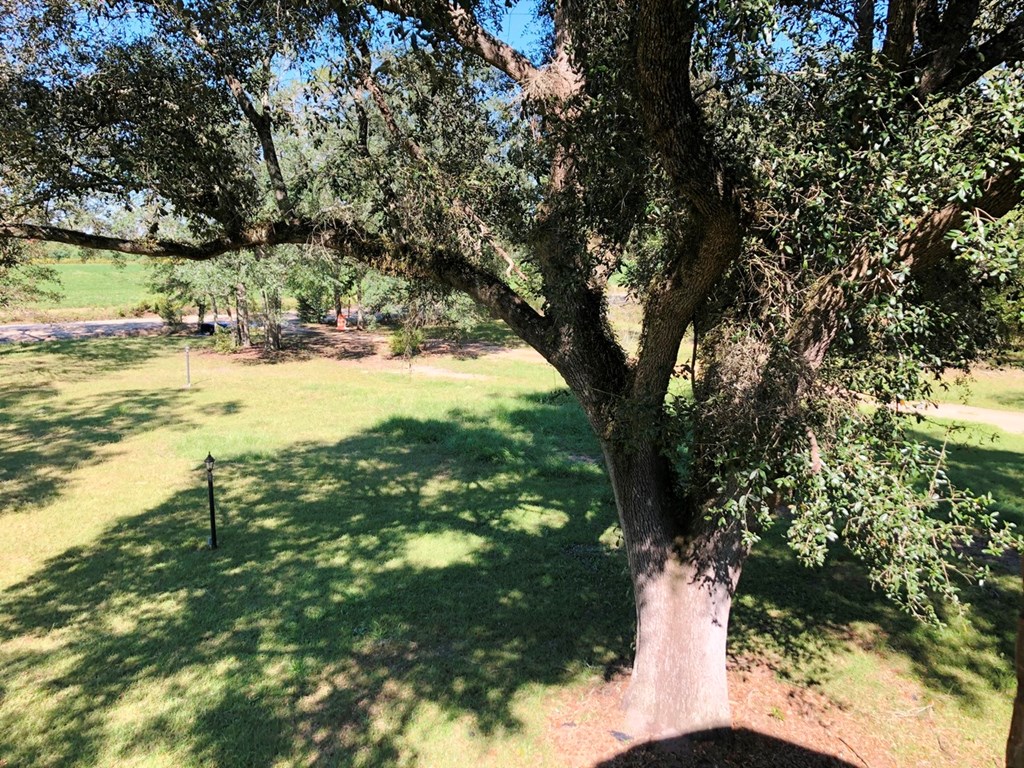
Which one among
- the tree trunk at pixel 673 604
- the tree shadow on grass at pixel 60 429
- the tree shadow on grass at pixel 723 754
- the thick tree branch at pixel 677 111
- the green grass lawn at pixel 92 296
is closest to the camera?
the thick tree branch at pixel 677 111

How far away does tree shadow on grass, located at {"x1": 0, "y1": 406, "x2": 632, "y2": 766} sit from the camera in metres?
4.79

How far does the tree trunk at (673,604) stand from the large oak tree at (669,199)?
0.02 meters

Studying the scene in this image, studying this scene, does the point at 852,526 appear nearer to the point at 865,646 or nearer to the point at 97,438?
the point at 865,646

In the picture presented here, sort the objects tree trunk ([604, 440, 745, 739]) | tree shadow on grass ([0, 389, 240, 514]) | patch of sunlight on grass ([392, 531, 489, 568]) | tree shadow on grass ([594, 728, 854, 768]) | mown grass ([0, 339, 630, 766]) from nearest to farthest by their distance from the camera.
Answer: tree shadow on grass ([594, 728, 854, 768]) < tree trunk ([604, 440, 745, 739]) < mown grass ([0, 339, 630, 766]) < patch of sunlight on grass ([392, 531, 489, 568]) < tree shadow on grass ([0, 389, 240, 514])

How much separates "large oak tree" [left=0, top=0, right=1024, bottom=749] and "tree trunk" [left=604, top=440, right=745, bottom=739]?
0.07 ft

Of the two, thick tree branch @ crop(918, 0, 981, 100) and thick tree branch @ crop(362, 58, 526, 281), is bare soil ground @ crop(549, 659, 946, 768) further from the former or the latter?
thick tree branch @ crop(918, 0, 981, 100)

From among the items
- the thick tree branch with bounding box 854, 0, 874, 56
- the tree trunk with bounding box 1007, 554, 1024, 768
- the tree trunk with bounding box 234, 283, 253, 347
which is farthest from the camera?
the tree trunk with bounding box 234, 283, 253, 347

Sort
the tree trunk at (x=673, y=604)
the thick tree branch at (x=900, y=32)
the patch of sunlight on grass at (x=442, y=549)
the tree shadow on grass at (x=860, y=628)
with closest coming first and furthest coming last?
the thick tree branch at (x=900, y=32), the tree trunk at (x=673, y=604), the tree shadow on grass at (x=860, y=628), the patch of sunlight on grass at (x=442, y=549)

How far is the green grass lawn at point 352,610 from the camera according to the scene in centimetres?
481

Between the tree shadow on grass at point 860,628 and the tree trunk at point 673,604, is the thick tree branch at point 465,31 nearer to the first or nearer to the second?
the tree trunk at point 673,604

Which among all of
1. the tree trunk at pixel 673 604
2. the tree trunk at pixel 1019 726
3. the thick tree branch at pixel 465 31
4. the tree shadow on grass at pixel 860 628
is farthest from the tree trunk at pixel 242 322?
the tree trunk at pixel 1019 726

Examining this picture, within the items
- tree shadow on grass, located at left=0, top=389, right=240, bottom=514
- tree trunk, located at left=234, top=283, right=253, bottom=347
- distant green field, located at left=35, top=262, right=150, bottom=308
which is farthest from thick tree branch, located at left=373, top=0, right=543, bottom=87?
distant green field, located at left=35, top=262, right=150, bottom=308

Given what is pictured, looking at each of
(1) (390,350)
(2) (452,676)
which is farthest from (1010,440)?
(1) (390,350)

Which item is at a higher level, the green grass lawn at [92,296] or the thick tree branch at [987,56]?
the thick tree branch at [987,56]
